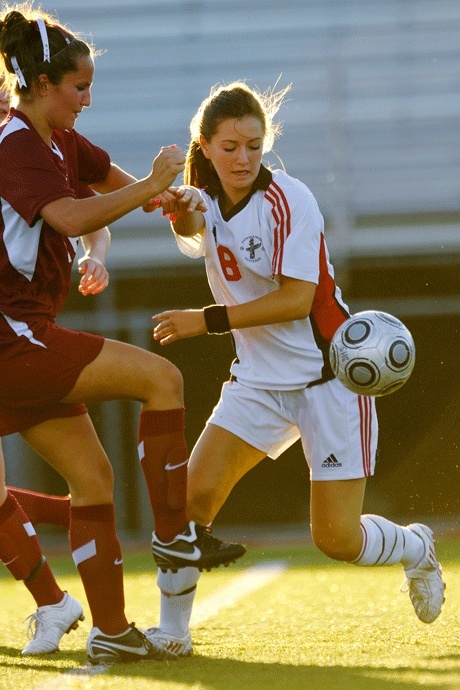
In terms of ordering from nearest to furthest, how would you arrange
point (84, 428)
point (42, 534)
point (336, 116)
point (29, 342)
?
point (29, 342) → point (84, 428) → point (42, 534) → point (336, 116)

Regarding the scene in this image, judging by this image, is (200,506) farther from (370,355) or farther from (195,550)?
(370,355)

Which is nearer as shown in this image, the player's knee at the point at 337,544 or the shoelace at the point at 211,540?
the shoelace at the point at 211,540

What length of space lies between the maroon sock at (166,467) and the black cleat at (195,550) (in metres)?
0.03

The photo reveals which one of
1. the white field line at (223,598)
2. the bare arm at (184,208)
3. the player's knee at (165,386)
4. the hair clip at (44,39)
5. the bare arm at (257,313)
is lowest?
the white field line at (223,598)

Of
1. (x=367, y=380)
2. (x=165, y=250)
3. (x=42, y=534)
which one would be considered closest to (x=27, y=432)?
(x=367, y=380)

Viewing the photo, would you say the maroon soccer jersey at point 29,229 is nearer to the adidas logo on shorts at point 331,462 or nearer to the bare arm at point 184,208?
the bare arm at point 184,208

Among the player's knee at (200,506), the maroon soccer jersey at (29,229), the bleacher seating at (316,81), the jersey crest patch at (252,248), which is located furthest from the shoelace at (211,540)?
the bleacher seating at (316,81)

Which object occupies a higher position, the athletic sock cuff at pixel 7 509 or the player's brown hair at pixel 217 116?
the player's brown hair at pixel 217 116

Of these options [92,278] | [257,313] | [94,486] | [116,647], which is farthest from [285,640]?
[92,278]

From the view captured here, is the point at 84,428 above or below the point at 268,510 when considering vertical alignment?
above

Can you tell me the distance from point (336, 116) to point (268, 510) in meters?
4.21

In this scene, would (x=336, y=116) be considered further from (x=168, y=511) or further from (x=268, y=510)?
(x=168, y=511)

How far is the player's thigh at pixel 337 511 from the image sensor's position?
4270mm

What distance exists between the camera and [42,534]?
10602 mm
